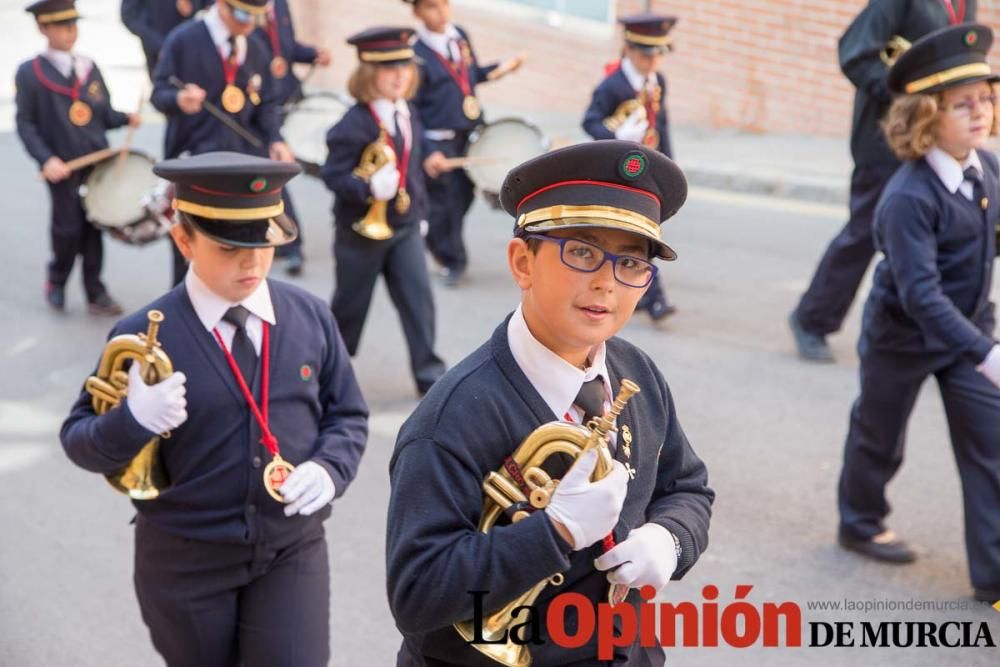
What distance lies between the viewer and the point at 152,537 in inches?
151

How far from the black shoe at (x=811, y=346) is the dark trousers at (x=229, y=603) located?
15.5ft

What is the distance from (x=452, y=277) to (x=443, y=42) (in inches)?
63.6

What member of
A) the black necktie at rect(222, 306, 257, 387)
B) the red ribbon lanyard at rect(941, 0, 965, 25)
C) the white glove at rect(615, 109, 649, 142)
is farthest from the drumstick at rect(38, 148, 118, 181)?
the black necktie at rect(222, 306, 257, 387)

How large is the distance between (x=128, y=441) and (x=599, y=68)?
40.1ft

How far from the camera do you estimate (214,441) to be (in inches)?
149

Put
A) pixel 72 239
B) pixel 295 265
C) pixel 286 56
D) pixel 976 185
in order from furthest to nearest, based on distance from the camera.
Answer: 1. pixel 286 56
2. pixel 295 265
3. pixel 72 239
4. pixel 976 185

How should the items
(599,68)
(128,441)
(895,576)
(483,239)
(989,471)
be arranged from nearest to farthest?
(128,441) → (989,471) → (895,576) → (483,239) → (599,68)

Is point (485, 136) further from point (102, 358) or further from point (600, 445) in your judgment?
point (600, 445)

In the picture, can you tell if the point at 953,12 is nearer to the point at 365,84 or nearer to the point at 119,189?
the point at 365,84

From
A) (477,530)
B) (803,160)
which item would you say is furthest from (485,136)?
(477,530)

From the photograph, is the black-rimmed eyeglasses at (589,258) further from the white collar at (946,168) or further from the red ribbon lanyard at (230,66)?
the red ribbon lanyard at (230,66)

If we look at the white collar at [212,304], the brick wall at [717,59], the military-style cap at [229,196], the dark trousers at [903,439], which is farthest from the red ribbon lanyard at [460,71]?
the white collar at [212,304]

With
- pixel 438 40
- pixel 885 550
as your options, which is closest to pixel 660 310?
pixel 438 40

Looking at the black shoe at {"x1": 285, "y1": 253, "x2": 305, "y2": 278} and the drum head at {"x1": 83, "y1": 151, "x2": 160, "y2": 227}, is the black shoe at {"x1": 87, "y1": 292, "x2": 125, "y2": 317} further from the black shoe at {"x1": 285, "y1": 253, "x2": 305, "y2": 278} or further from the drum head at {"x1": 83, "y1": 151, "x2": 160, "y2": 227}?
the black shoe at {"x1": 285, "y1": 253, "x2": 305, "y2": 278}
